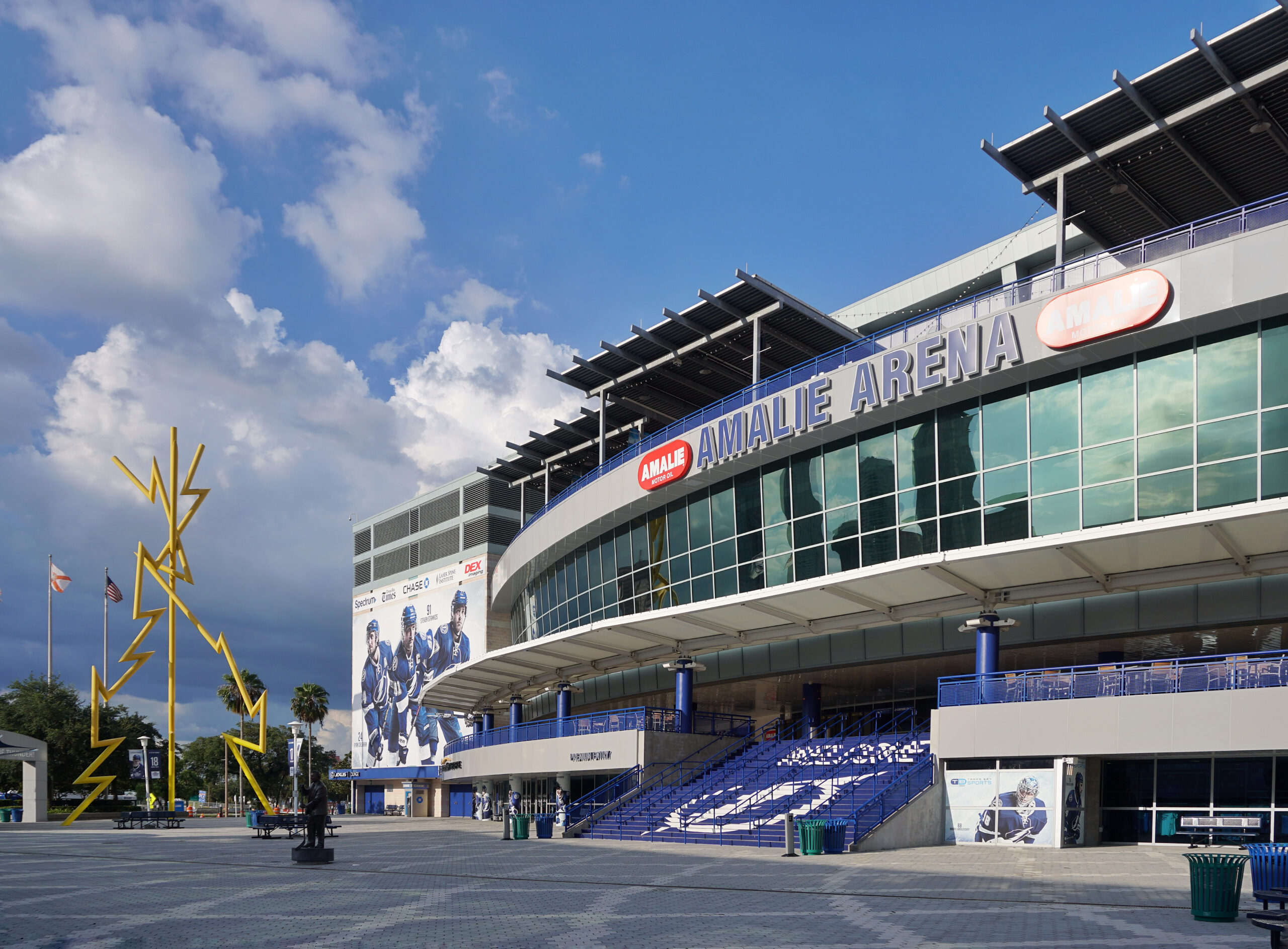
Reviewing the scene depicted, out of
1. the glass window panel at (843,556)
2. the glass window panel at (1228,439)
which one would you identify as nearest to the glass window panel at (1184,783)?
the glass window panel at (1228,439)

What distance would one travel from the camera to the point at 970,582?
3050 cm

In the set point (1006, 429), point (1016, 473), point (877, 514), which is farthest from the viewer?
point (877, 514)

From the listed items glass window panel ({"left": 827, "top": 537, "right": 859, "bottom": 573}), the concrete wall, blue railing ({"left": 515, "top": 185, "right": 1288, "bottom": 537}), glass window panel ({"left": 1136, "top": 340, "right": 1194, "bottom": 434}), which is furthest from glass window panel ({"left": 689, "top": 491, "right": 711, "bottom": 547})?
glass window panel ({"left": 1136, "top": 340, "right": 1194, "bottom": 434})

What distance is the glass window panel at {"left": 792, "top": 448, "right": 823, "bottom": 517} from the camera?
3366 centimetres

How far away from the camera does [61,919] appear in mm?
14383

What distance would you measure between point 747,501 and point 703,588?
12.7 ft

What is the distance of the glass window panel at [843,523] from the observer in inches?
1271

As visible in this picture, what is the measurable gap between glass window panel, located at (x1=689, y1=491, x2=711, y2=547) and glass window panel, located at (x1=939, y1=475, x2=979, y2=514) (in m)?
10.1

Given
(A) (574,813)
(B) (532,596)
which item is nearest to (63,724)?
(B) (532,596)

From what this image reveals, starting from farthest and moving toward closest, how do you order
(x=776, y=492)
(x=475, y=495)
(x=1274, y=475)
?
(x=475, y=495) < (x=776, y=492) < (x=1274, y=475)

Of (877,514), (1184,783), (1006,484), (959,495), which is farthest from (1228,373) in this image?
(877,514)

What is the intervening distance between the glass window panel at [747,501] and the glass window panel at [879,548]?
479cm

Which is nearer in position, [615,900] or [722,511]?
[615,900]

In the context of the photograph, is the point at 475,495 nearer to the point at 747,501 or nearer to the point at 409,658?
the point at 409,658
